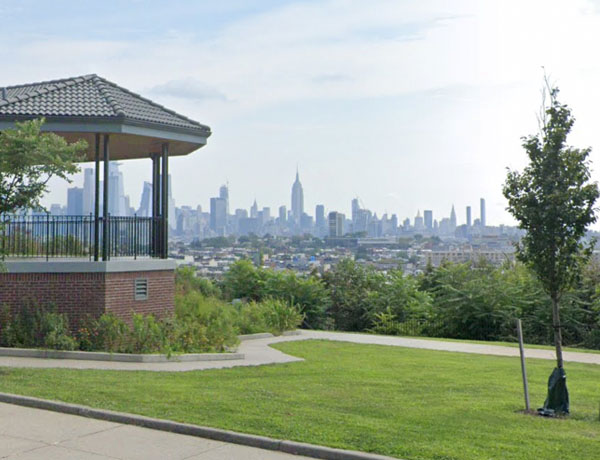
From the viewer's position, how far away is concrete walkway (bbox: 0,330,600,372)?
1307 cm

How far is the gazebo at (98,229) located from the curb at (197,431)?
5.92 meters

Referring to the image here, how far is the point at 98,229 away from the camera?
1652cm

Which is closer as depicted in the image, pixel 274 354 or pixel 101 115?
pixel 274 354

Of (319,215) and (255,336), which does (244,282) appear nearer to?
(255,336)

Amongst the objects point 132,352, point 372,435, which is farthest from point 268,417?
point 132,352

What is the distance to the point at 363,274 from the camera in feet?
88.5

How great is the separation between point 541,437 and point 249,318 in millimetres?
13604

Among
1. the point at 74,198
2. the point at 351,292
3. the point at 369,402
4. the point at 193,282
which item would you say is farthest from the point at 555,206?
the point at 74,198

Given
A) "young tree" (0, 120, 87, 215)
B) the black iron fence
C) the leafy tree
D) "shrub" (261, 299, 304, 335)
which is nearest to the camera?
"young tree" (0, 120, 87, 215)

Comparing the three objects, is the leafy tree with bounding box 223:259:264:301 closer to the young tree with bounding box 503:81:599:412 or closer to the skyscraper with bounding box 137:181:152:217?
the skyscraper with bounding box 137:181:152:217

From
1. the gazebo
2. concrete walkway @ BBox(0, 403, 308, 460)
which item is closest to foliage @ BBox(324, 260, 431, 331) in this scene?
the gazebo

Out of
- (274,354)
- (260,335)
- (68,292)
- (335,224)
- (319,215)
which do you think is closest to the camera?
(68,292)

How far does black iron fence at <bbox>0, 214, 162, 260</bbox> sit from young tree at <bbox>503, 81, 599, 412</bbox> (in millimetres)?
9912

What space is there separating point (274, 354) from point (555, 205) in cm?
799
